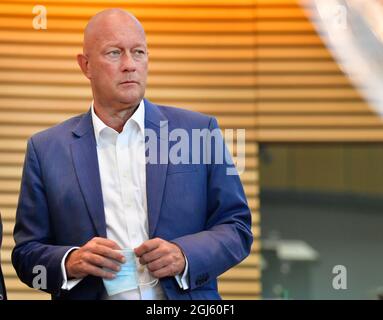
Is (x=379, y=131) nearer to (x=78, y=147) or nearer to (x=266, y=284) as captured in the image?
(x=266, y=284)

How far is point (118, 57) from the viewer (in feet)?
12.6

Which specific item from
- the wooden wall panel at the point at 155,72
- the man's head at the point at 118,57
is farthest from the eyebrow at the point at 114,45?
the wooden wall panel at the point at 155,72

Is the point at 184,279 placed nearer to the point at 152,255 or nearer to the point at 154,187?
the point at 152,255

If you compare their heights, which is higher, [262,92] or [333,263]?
[262,92]

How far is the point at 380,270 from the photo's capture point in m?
6.38

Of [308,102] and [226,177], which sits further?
[308,102]

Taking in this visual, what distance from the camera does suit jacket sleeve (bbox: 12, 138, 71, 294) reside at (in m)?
3.69

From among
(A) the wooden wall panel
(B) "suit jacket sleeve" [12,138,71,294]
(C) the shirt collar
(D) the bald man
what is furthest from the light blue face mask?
(A) the wooden wall panel

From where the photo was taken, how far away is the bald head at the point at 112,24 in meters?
3.81

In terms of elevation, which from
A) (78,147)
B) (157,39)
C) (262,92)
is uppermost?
(157,39)

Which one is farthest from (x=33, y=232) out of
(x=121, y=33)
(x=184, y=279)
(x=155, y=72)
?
(x=155, y=72)

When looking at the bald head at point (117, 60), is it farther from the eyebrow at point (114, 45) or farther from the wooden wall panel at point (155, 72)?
the wooden wall panel at point (155, 72)

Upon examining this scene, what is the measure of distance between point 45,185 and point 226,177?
2.48 ft
